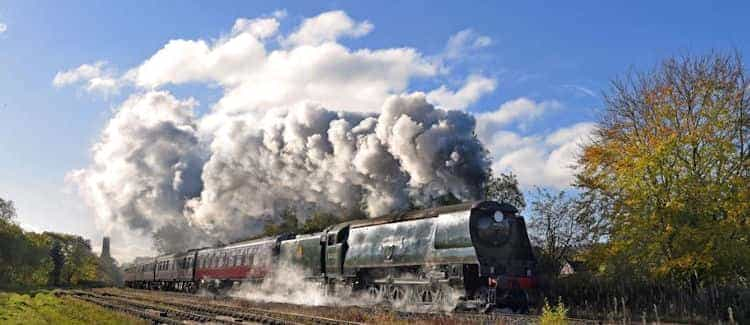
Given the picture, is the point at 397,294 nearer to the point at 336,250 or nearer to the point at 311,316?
the point at 311,316

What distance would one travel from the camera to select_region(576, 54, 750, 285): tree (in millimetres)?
17109

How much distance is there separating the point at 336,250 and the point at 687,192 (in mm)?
11740

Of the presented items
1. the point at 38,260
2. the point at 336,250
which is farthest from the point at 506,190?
the point at 38,260

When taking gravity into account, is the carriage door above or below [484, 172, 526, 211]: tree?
below

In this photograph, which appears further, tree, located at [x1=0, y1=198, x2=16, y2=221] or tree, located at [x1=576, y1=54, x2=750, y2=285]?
tree, located at [x1=0, y1=198, x2=16, y2=221]

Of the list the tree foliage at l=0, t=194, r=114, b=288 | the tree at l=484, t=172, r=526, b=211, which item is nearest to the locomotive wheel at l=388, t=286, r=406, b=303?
the tree at l=484, t=172, r=526, b=211

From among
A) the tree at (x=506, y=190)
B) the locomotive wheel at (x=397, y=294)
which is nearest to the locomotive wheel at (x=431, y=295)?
the locomotive wheel at (x=397, y=294)

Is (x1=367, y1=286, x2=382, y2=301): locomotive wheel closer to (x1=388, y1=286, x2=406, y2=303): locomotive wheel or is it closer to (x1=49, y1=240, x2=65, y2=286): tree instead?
(x1=388, y1=286, x2=406, y2=303): locomotive wheel

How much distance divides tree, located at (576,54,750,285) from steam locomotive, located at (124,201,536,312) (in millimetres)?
3531

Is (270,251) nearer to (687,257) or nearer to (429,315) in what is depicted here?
(429,315)

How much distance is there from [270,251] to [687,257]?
55.1ft

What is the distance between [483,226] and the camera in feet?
55.0

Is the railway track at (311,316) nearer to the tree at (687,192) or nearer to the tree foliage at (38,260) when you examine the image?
the tree at (687,192)

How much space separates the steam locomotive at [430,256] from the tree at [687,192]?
11.6ft
